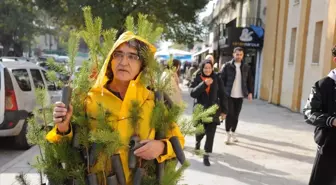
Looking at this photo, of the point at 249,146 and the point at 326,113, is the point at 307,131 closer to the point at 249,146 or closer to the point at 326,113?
the point at 249,146

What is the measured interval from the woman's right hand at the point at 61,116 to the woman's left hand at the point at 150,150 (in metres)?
0.36

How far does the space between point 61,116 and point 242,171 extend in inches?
174

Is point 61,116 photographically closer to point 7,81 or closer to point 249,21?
point 7,81

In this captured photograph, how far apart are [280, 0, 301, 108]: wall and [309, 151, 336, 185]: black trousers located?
35.1 ft

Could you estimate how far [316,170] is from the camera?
341 cm

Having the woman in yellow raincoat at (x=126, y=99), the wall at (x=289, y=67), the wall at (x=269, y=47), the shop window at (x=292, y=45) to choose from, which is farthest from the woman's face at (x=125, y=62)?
the wall at (x=269, y=47)

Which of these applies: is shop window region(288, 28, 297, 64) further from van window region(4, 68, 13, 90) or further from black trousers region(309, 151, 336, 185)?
black trousers region(309, 151, 336, 185)

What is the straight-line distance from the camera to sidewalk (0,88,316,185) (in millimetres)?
5312

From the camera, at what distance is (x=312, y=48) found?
39.3ft

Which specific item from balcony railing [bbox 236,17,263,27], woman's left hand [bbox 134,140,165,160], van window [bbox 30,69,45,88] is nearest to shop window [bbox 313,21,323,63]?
balcony railing [bbox 236,17,263,27]

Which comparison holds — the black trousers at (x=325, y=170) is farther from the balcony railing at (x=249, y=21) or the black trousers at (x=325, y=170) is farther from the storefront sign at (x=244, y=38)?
the balcony railing at (x=249, y=21)

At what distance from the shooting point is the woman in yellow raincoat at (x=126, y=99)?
1.86 meters

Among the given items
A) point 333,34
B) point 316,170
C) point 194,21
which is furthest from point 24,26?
point 316,170

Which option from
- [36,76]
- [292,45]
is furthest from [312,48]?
[36,76]
